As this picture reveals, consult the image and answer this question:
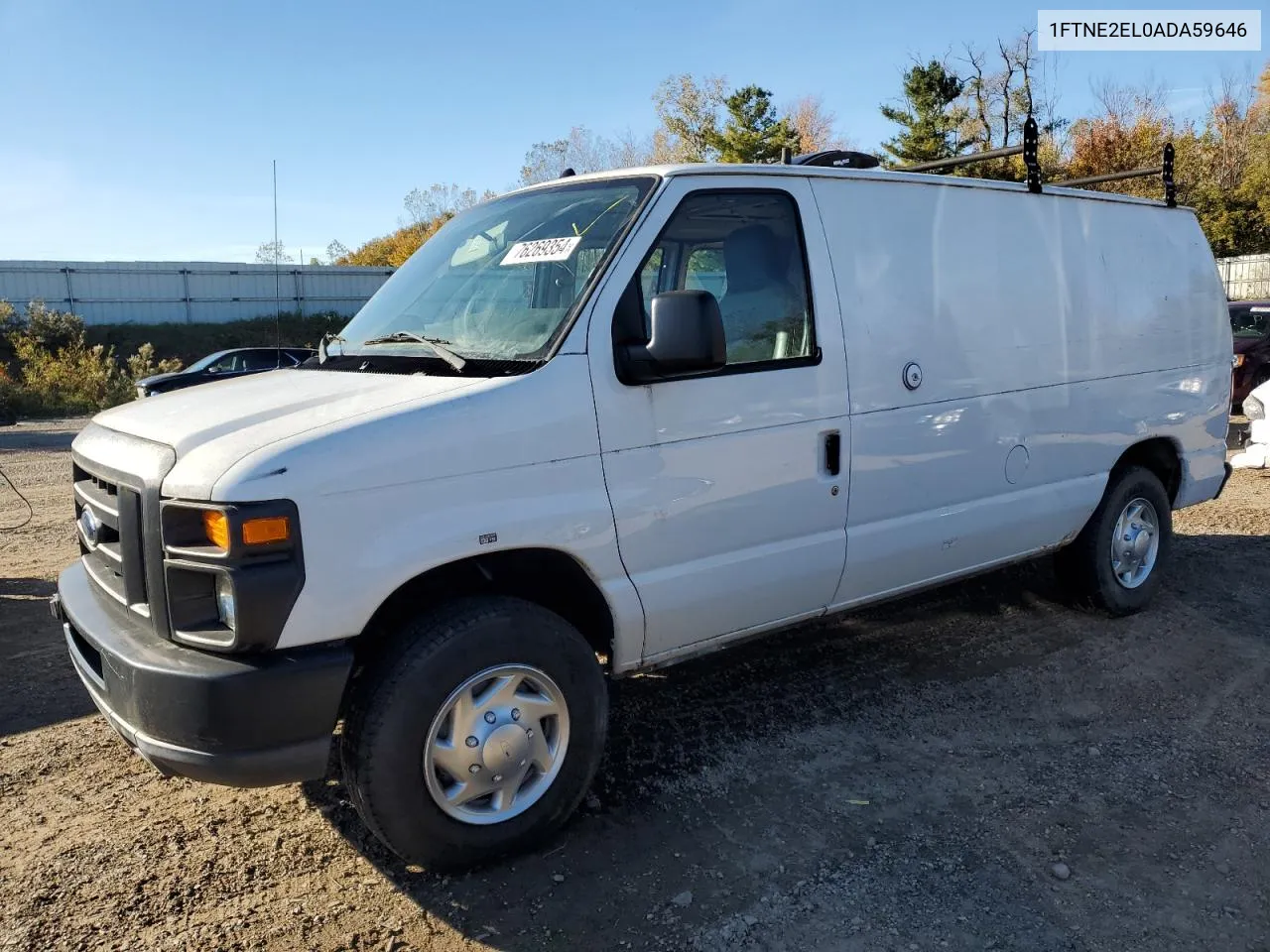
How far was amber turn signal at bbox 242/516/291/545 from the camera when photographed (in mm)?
2654

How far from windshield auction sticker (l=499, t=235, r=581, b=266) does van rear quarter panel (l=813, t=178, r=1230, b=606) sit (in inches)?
44.1

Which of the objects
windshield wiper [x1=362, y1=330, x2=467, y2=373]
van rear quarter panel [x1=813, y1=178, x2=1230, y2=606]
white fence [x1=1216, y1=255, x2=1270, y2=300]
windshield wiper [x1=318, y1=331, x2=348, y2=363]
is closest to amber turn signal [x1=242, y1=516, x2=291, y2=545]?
windshield wiper [x1=362, y1=330, x2=467, y2=373]

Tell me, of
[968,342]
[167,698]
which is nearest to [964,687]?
[968,342]

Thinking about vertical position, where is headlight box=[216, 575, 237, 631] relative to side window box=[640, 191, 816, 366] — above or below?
below

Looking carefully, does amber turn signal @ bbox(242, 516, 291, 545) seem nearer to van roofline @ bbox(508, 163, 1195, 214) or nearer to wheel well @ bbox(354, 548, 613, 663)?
wheel well @ bbox(354, 548, 613, 663)

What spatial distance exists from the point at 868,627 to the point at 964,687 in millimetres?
852

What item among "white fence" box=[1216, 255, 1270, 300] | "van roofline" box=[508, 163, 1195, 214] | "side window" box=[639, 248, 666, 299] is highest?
"white fence" box=[1216, 255, 1270, 300]

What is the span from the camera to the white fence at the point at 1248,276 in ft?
97.1

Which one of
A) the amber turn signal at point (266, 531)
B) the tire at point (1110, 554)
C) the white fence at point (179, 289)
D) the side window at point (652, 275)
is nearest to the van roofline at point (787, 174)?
the side window at point (652, 275)

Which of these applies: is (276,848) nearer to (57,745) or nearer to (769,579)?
(57,745)

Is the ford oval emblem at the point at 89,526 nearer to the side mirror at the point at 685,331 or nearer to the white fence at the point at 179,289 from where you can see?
the side mirror at the point at 685,331

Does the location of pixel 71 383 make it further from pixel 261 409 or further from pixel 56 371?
pixel 261 409

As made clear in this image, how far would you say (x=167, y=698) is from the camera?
8.96 ft

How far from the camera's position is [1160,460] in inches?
230
